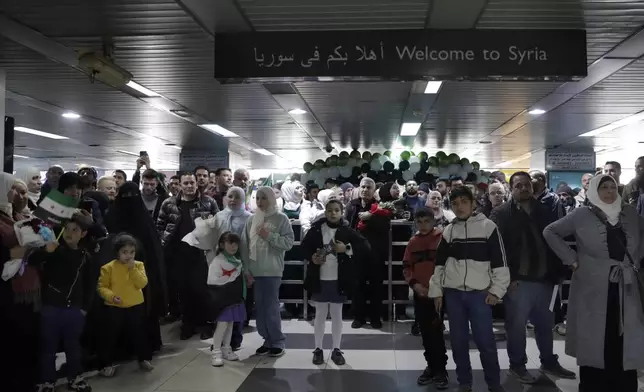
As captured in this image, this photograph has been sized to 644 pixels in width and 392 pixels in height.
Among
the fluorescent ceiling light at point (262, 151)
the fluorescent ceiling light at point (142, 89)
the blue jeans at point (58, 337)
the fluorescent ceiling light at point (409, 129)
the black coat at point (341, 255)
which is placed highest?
the fluorescent ceiling light at point (262, 151)

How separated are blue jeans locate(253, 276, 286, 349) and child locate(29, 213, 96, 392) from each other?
179 cm

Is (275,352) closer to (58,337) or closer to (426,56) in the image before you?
(58,337)

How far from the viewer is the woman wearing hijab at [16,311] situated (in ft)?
13.2

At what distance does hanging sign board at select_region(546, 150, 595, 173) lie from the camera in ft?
53.8

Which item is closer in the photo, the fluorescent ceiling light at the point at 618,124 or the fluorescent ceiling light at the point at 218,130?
the fluorescent ceiling light at the point at 618,124

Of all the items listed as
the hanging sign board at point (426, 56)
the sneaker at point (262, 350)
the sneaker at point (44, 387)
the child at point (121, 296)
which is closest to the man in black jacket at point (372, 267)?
the sneaker at point (262, 350)

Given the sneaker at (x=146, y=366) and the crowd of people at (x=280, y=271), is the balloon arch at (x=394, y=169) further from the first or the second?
the sneaker at (x=146, y=366)

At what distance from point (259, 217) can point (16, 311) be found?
2578 millimetres

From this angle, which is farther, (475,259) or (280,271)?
(280,271)

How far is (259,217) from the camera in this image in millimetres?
6027

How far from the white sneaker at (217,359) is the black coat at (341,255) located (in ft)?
3.67

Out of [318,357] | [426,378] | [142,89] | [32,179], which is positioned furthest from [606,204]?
[142,89]

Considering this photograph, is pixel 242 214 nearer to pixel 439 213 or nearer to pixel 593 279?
pixel 439 213

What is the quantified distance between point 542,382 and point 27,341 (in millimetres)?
4462
